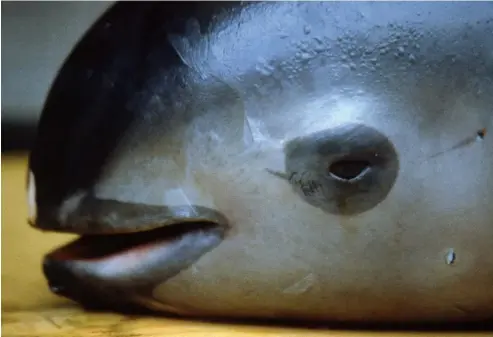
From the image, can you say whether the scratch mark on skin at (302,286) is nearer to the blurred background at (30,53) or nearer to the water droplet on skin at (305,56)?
the water droplet on skin at (305,56)

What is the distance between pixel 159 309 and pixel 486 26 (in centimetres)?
42

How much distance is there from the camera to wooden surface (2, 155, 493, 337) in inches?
30.6

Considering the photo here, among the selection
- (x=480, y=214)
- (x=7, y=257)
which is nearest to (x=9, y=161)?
(x=7, y=257)

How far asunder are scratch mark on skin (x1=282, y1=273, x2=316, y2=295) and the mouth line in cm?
8

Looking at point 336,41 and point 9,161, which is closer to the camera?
point 336,41

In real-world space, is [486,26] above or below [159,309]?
above

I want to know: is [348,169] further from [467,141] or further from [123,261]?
[123,261]

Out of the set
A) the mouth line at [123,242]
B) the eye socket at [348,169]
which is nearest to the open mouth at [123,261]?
the mouth line at [123,242]

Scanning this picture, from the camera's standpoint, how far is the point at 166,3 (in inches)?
30.7

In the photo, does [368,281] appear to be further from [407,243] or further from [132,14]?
[132,14]

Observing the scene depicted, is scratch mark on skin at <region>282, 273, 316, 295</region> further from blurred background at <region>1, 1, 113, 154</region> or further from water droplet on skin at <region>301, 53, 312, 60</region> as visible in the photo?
blurred background at <region>1, 1, 113, 154</region>

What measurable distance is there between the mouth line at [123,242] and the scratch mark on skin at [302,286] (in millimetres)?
82

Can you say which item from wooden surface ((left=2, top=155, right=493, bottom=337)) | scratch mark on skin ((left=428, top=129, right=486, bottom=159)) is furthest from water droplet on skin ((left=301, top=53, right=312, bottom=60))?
wooden surface ((left=2, top=155, right=493, bottom=337))

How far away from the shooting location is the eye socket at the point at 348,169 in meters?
0.73
